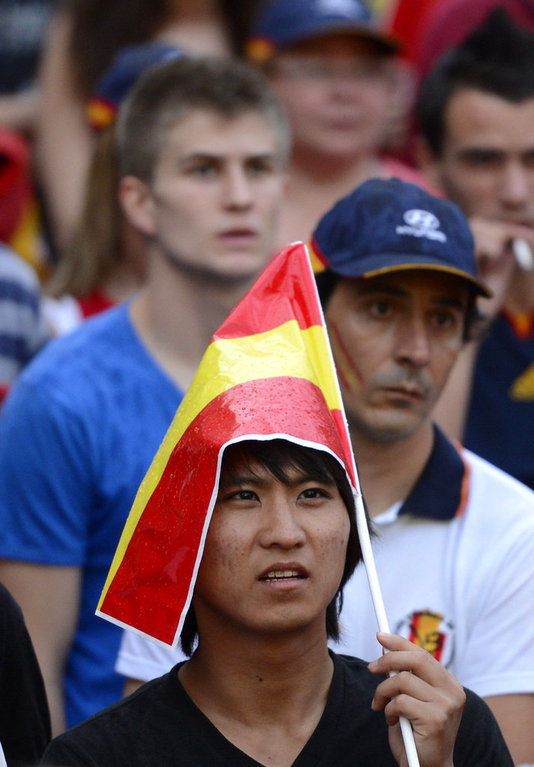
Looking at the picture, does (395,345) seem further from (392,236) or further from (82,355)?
(82,355)

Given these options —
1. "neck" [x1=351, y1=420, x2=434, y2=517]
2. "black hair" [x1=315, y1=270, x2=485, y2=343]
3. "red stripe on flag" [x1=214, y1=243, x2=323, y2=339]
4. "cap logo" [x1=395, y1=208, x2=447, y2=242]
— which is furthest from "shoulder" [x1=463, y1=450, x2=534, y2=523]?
"red stripe on flag" [x1=214, y1=243, x2=323, y2=339]

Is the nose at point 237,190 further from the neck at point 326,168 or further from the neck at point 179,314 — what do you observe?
the neck at point 326,168

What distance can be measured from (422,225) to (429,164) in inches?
74.7

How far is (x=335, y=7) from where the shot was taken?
555cm

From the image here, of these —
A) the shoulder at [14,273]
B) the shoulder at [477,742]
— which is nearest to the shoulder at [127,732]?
the shoulder at [477,742]

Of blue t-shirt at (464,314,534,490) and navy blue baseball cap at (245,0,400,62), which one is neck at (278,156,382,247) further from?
blue t-shirt at (464,314,534,490)

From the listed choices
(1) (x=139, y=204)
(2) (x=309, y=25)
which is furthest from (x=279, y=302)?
(2) (x=309, y=25)

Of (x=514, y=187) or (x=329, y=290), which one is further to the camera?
(x=514, y=187)

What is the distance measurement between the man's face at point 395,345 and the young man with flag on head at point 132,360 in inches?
27.4

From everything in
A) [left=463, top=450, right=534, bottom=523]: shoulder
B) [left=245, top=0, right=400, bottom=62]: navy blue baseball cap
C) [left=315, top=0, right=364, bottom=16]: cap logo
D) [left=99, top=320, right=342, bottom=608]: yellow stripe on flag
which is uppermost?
[left=315, top=0, right=364, bottom=16]: cap logo

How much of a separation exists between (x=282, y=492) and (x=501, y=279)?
88.6 inches

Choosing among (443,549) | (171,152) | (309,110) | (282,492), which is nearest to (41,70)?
(309,110)

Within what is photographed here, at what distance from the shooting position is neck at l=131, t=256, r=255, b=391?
4.21m

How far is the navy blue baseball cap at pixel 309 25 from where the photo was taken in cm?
551
